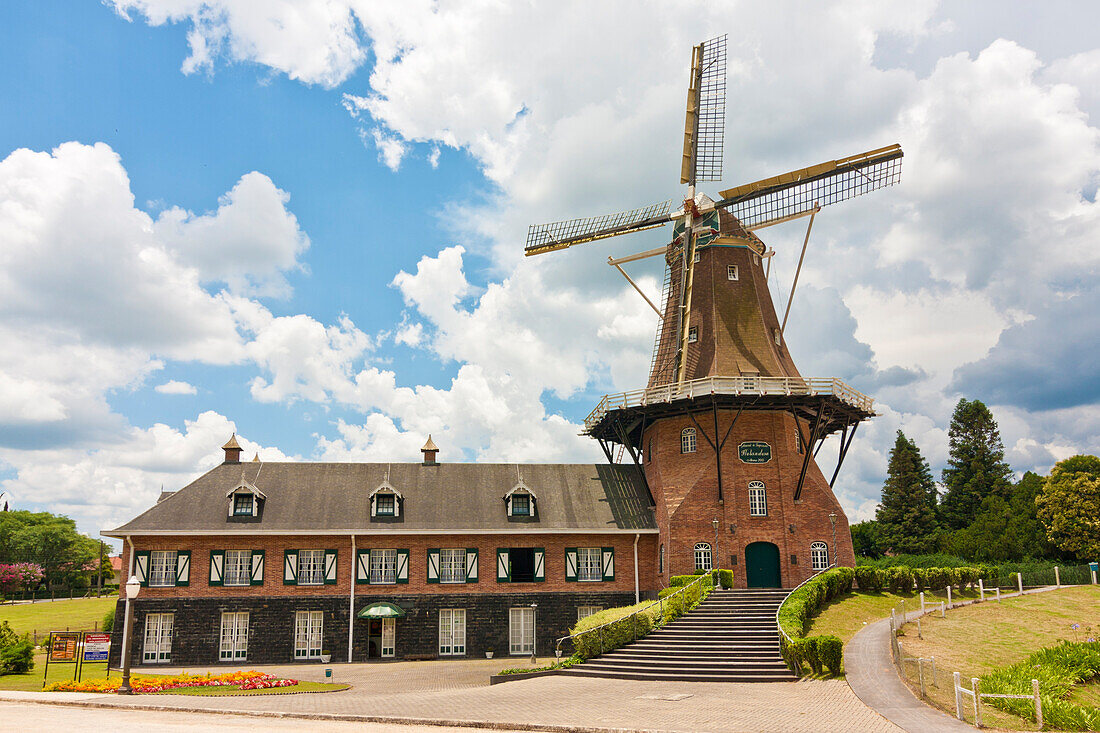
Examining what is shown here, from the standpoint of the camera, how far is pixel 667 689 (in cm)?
1948

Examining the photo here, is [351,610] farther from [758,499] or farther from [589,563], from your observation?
[758,499]

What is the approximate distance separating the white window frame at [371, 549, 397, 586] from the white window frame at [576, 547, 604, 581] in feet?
24.7

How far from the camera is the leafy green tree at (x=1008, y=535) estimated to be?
48.8 metres

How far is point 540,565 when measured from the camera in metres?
31.9

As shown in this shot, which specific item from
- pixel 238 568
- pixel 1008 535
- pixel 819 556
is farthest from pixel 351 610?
pixel 1008 535

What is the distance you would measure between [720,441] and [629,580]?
697 centimetres

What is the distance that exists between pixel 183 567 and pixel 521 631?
1359cm

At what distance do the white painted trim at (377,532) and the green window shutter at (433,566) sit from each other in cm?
88

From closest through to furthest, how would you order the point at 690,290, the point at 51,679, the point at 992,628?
the point at 992,628, the point at 51,679, the point at 690,290

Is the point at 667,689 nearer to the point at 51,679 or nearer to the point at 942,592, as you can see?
the point at 942,592

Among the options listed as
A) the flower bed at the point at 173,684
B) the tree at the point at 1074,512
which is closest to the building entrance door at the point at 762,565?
the flower bed at the point at 173,684

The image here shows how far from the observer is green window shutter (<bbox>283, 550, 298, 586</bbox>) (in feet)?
101

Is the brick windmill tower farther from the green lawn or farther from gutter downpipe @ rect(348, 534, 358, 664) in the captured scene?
the green lawn

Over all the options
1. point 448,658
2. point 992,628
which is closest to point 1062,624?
point 992,628
